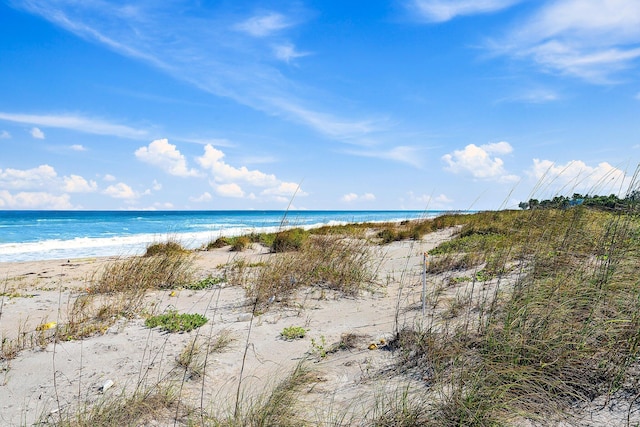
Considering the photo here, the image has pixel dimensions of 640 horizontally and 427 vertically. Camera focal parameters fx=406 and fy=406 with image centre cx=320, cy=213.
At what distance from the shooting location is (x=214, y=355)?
4.46m

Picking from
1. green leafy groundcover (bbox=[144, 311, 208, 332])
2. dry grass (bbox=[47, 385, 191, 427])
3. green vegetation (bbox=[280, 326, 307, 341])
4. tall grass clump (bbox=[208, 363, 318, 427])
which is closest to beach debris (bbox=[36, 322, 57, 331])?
green leafy groundcover (bbox=[144, 311, 208, 332])

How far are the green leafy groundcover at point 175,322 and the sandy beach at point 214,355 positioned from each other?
0.36ft

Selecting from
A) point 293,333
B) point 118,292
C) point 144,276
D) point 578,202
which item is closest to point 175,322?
point 293,333

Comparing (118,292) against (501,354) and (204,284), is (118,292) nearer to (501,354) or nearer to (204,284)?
(204,284)

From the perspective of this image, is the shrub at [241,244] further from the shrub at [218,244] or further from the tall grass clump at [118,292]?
the tall grass clump at [118,292]

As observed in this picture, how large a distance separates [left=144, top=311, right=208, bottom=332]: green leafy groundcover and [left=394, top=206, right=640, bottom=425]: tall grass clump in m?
2.70

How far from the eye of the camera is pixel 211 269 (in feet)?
32.9

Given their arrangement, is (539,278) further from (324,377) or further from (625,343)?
(324,377)

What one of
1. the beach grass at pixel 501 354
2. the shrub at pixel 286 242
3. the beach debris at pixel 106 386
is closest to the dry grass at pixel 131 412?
the beach grass at pixel 501 354

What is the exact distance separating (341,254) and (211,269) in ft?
11.6

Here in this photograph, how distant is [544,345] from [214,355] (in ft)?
10.6

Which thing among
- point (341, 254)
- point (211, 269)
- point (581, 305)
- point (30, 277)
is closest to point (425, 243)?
point (341, 254)

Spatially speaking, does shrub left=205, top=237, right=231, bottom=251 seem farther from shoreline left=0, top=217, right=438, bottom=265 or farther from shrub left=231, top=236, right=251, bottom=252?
shrub left=231, top=236, right=251, bottom=252

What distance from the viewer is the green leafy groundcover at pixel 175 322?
5.30m
